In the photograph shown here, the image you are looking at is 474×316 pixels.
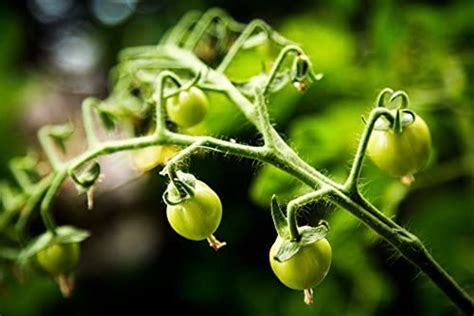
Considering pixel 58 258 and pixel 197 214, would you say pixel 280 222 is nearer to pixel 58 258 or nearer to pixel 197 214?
pixel 197 214

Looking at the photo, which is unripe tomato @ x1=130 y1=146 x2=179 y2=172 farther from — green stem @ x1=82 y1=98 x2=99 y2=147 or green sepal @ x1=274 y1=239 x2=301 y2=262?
green sepal @ x1=274 y1=239 x2=301 y2=262

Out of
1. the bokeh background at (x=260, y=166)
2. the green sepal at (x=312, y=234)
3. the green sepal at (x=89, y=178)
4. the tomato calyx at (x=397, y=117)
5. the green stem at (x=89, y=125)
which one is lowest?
the bokeh background at (x=260, y=166)

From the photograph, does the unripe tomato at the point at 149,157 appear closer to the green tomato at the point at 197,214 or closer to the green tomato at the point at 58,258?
the green tomato at the point at 58,258

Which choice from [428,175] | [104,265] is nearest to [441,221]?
[428,175]

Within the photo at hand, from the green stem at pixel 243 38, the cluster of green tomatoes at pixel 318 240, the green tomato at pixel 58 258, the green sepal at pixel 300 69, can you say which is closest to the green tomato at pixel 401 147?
the cluster of green tomatoes at pixel 318 240

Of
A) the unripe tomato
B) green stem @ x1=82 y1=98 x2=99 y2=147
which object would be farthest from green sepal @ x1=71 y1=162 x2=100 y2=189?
the unripe tomato

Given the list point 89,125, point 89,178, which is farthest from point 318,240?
point 89,125
